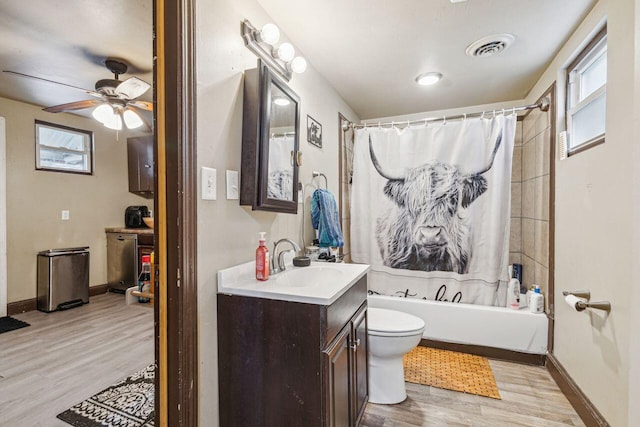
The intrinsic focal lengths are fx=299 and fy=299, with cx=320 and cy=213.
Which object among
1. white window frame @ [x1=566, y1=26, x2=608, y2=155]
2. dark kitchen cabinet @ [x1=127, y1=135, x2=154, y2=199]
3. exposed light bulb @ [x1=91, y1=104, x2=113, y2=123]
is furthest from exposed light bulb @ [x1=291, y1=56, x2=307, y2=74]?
dark kitchen cabinet @ [x1=127, y1=135, x2=154, y2=199]

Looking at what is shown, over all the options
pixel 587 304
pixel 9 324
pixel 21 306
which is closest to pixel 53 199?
pixel 21 306

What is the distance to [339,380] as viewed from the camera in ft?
3.99

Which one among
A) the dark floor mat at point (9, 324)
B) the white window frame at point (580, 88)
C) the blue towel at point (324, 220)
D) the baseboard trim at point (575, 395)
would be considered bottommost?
the dark floor mat at point (9, 324)

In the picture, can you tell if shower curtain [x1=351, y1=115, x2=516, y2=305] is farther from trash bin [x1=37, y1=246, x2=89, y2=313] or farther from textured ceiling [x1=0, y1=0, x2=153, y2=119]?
trash bin [x1=37, y1=246, x2=89, y2=313]

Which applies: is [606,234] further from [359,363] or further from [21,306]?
[21,306]

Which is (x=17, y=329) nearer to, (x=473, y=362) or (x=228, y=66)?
(x=228, y=66)

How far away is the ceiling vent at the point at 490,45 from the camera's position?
1.79 m

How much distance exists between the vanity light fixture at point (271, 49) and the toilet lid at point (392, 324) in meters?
1.52

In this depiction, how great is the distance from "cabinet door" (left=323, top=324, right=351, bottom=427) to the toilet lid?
38 cm

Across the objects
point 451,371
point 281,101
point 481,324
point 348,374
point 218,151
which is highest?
point 281,101

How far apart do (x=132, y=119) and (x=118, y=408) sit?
2289 mm

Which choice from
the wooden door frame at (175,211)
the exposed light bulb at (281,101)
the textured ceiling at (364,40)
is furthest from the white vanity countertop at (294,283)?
the textured ceiling at (364,40)

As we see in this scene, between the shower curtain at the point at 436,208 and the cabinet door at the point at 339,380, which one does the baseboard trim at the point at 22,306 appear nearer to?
the shower curtain at the point at 436,208

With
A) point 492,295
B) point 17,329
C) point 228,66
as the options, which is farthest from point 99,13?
point 492,295
